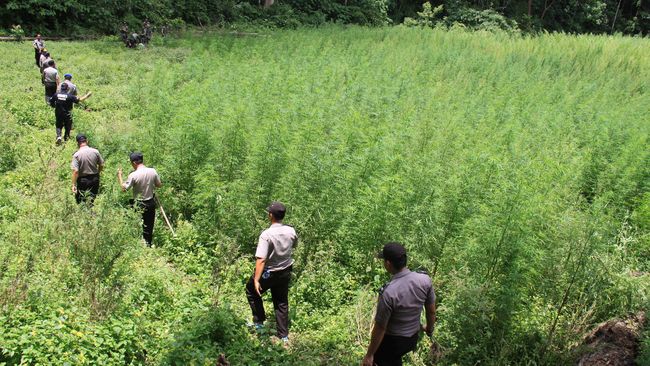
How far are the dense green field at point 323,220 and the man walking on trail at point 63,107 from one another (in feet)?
1.59

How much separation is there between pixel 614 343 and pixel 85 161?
7.90 m

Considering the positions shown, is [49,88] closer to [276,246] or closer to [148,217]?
[148,217]

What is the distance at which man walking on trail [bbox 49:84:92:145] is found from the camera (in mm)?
11136

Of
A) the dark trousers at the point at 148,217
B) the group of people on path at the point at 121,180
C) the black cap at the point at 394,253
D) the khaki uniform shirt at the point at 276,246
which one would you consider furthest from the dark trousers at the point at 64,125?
the black cap at the point at 394,253

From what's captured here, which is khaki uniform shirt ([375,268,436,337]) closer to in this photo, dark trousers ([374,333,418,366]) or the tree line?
dark trousers ([374,333,418,366])

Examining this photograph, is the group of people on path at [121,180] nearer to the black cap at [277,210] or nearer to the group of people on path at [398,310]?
the black cap at [277,210]

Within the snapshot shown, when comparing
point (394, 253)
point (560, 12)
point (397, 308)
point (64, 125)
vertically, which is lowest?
point (64, 125)

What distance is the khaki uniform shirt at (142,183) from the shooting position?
7.77 meters

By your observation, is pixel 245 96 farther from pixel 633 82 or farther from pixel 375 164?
pixel 633 82

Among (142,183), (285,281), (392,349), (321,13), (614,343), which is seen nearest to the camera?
(392,349)

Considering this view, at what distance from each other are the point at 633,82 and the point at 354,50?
9.94 m

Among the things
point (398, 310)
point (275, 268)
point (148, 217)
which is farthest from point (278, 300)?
point (148, 217)

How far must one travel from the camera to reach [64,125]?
38.6 feet

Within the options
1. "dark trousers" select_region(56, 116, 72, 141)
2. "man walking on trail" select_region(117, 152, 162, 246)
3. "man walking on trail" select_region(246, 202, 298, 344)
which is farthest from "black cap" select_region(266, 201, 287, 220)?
"dark trousers" select_region(56, 116, 72, 141)
